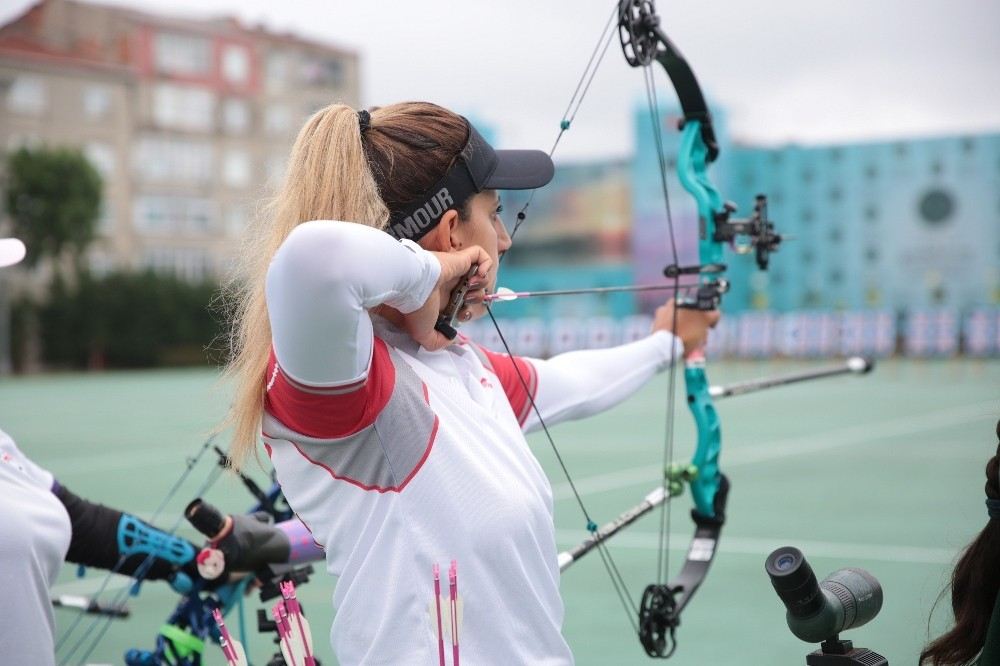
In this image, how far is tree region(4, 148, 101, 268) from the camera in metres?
32.9

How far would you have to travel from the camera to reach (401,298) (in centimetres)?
148

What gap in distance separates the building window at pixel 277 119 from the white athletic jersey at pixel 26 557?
1529 inches

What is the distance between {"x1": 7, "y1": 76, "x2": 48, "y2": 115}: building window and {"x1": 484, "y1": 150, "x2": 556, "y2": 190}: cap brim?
33.9 metres

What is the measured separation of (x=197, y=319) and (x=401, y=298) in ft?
106

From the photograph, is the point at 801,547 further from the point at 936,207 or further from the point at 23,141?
the point at 23,141

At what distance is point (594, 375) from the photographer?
2318 millimetres

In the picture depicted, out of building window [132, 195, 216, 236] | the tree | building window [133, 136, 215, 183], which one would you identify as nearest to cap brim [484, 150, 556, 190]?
the tree

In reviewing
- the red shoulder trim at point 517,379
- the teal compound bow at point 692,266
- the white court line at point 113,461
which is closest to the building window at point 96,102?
the white court line at point 113,461

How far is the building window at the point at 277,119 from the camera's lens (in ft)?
131

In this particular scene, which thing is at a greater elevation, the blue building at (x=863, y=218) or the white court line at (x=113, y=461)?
the white court line at (x=113, y=461)

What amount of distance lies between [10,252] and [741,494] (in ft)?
17.3

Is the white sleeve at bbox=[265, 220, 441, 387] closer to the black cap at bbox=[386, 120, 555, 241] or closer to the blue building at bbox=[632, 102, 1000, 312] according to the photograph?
the black cap at bbox=[386, 120, 555, 241]

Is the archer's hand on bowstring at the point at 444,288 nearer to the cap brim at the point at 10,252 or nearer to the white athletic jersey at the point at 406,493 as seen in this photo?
the white athletic jersey at the point at 406,493

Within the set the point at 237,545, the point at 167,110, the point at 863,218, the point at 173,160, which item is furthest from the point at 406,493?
the point at 167,110
